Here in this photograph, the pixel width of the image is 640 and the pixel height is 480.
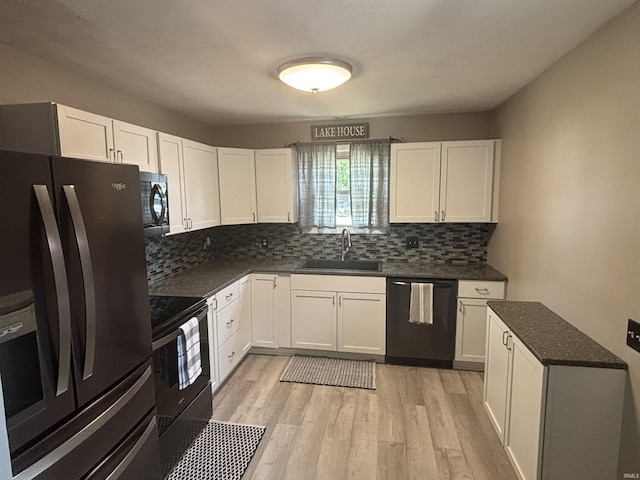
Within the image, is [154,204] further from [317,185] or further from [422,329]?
[422,329]

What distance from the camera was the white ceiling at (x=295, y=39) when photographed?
153cm

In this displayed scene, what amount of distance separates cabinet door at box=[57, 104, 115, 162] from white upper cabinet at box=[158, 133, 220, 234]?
0.51m

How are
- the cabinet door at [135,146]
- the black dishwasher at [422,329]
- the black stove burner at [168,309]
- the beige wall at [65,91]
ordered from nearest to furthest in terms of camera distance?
the beige wall at [65,91], the black stove burner at [168,309], the cabinet door at [135,146], the black dishwasher at [422,329]

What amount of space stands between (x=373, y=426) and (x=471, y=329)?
1.29 meters

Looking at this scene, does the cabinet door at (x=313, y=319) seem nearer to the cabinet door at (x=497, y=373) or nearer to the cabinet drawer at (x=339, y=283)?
the cabinet drawer at (x=339, y=283)

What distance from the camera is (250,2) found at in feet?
4.85

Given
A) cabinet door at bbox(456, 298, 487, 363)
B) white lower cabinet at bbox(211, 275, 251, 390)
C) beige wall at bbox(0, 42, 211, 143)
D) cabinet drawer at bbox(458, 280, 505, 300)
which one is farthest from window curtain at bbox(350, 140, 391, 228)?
beige wall at bbox(0, 42, 211, 143)

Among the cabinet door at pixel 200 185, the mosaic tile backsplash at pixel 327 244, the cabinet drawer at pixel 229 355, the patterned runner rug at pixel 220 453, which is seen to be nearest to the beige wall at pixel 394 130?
the cabinet door at pixel 200 185

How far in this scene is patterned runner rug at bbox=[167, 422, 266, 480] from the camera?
2070 millimetres

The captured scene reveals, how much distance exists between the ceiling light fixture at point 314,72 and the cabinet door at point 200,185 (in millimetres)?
1224

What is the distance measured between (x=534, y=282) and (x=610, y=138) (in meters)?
1.14

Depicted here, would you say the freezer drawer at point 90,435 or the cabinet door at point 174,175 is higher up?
the cabinet door at point 174,175

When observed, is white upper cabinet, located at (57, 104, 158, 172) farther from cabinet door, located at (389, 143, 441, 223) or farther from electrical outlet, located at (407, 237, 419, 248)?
electrical outlet, located at (407, 237, 419, 248)

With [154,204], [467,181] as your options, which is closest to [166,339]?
[154,204]
